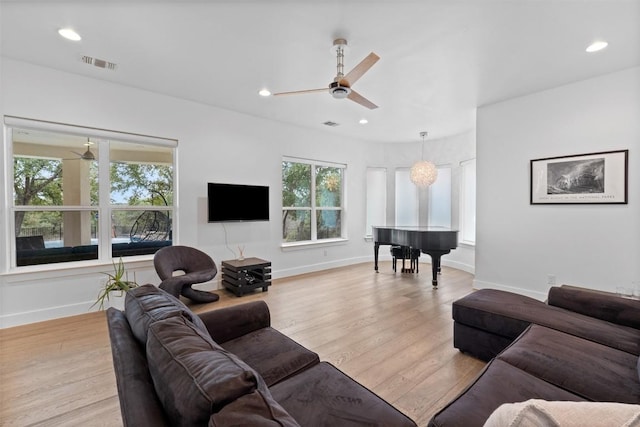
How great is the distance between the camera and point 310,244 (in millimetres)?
5848

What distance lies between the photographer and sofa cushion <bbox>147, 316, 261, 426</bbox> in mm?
734

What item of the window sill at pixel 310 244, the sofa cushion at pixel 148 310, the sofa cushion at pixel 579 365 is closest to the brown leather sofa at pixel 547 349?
the sofa cushion at pixel 579 365

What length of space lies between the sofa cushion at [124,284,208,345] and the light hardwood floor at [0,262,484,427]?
98 centimetres

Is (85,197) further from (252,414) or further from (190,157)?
(252,414)

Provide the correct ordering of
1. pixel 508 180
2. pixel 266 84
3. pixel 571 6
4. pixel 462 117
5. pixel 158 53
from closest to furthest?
pixel 571 6 → pixel 158 53 → pixel 266 84 → pixel 508 180 → pixel 462 117

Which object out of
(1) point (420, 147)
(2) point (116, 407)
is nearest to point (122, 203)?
(2) point (116, 407)

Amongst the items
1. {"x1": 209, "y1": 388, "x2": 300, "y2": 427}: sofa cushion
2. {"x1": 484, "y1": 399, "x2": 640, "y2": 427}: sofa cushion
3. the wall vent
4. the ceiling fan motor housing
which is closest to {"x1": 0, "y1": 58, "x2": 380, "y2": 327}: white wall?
the wall vent

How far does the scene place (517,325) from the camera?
2180 millimetres

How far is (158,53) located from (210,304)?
3109mm

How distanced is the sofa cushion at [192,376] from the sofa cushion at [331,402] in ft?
1.54

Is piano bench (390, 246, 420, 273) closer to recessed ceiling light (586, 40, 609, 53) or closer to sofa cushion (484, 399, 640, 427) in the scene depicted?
recessed ceiling light (586, 40, 609, 53)

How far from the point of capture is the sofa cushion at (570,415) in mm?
596

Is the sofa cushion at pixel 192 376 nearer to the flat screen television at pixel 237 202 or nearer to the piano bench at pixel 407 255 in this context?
the flat screen television at pixel 237 202

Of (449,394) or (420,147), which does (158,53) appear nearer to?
(449,394)
